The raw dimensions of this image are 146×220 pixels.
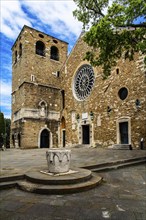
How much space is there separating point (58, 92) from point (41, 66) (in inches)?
125

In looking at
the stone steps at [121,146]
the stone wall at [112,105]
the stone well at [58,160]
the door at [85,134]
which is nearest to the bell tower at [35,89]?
the stone wall at [112,105]

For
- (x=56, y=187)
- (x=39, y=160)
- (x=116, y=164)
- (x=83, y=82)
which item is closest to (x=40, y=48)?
(x=83, y=82)

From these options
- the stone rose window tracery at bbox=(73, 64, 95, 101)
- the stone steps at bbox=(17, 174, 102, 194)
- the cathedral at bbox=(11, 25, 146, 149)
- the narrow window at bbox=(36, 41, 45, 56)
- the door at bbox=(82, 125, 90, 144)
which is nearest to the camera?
the stone steps at bbox=(17, 174, 102, 194)

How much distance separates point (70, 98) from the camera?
19203 mm

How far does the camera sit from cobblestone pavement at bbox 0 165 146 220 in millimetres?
2906

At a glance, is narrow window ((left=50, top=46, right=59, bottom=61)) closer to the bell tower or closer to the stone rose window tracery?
the bell tower

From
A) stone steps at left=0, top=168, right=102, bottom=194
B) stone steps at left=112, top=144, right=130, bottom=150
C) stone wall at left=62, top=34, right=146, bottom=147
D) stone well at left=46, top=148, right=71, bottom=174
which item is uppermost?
stone wall at left=62, top=34, right=146, bottom=147

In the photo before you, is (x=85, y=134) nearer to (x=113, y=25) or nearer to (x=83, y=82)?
(x=83, y=82)

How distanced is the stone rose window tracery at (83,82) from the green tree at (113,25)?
317 inches

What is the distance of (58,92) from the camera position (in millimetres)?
21062

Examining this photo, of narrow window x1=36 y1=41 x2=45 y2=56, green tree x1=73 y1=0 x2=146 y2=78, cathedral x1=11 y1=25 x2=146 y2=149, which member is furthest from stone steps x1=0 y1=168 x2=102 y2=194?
narrow window x1=36 y1=41 x2=45 y2=56

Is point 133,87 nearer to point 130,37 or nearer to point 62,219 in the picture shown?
point 130,37

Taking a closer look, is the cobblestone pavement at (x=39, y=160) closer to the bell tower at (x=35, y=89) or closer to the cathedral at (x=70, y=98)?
the cathedral at (x=70, y=98)

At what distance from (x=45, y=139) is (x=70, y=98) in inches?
185
